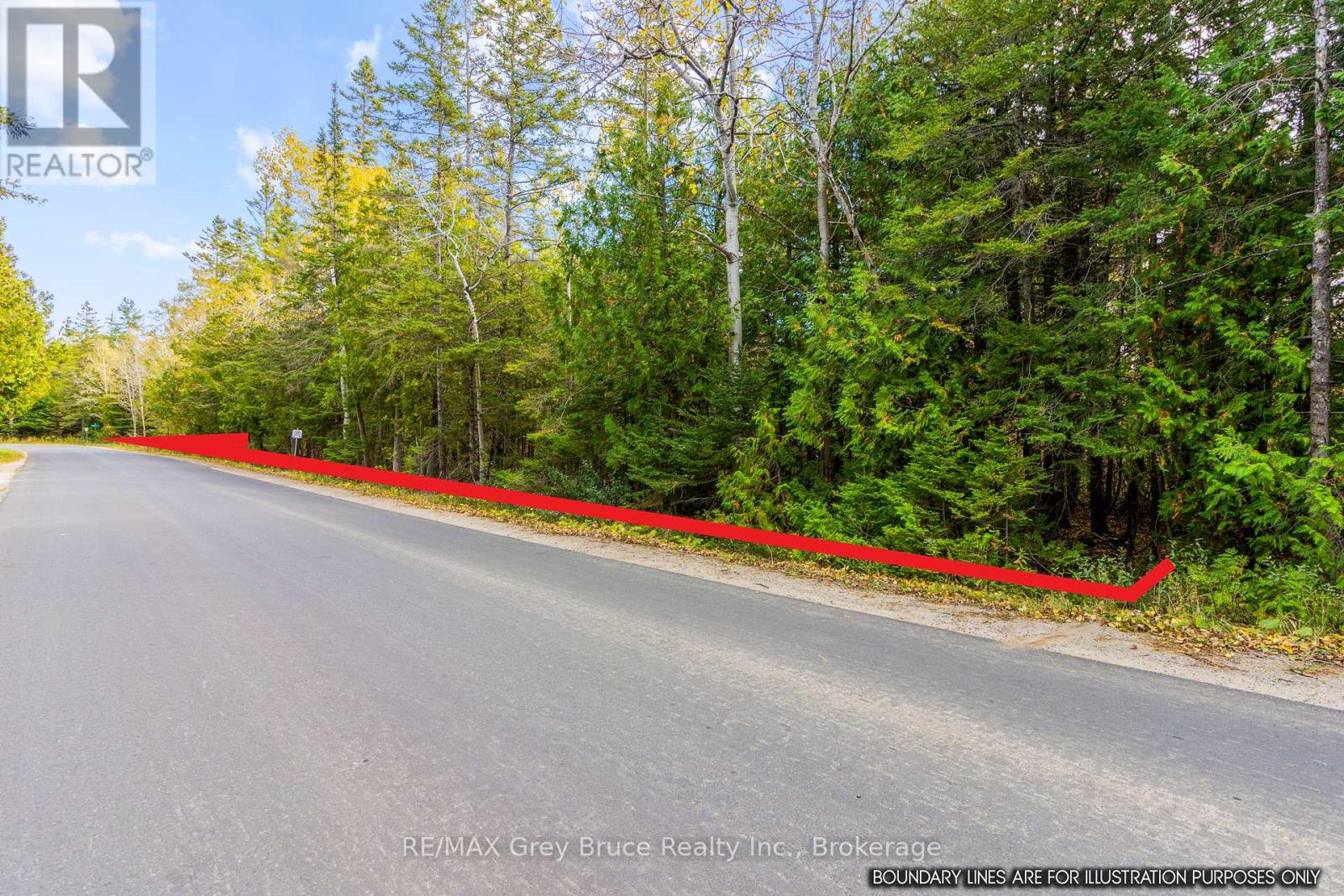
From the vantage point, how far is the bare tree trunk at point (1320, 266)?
488 centimetres

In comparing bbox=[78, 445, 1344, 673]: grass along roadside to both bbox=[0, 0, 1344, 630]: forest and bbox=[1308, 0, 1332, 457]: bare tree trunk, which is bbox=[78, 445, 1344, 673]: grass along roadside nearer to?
bbox=[0, 0, 1344, 630]: forest

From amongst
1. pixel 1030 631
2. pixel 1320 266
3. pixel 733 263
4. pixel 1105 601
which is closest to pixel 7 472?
pixel 733 263

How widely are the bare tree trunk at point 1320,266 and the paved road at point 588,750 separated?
3432mm

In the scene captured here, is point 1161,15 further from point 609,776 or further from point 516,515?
point 516,515

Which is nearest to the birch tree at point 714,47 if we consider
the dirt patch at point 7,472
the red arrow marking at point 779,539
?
the red arrow marking at point 779,539

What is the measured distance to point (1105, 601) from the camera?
5379mm

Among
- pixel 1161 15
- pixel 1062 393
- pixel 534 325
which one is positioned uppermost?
pixel 1161 15

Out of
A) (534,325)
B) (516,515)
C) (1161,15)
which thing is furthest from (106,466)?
(1161,15)

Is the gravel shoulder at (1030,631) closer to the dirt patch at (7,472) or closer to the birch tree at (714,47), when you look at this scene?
the birch tree at (714,47)

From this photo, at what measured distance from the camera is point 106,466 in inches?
865

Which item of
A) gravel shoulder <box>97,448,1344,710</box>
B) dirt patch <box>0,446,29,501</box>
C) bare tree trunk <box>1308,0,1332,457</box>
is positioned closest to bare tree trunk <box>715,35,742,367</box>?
gravel shoulder <box>97,448,1344,710</box>

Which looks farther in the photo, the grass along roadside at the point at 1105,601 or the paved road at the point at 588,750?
the grass along roadside at the point at 1105,601

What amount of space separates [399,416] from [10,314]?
1480cm

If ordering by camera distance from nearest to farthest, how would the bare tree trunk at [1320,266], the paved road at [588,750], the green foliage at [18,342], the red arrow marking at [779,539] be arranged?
the paved road at [588,750]
the bare tree trunk at [1320,266]
the red arrow marking at [779,539]
the green foliage at [18,342]
